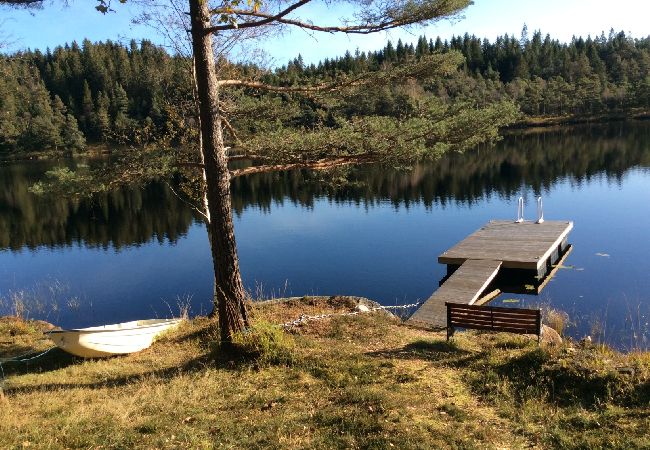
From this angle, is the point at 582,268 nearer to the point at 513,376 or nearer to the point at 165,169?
the point at 513,376

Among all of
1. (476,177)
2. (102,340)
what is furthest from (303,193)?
(102,340)

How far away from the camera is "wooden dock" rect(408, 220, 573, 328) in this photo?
42.5ft

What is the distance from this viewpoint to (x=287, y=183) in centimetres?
4388

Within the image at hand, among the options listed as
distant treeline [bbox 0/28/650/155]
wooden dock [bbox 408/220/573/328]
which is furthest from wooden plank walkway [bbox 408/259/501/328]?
distant treeline [bbox 0/28/650/155]

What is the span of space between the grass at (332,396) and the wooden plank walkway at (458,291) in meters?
2.63

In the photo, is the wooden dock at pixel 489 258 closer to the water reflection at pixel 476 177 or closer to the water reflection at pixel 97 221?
the water reflection at pixel 476 177

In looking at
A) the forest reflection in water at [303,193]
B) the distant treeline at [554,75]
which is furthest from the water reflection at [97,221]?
the distant treeline at [554,75]

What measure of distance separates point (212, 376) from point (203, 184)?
17.6ft

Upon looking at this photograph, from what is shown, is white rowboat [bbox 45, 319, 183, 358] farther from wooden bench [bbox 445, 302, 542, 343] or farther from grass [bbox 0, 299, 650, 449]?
wooden bench [bbox 445, 302, 542, 343]

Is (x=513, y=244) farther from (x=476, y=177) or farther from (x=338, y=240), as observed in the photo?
(x=476, y=177)

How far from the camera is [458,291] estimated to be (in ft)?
45.5

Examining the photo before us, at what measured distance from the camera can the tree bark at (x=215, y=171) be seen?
24.8ft

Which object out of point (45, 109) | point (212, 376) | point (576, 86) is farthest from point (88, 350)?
point (576, 86)

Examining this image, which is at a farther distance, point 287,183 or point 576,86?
point 576,86
